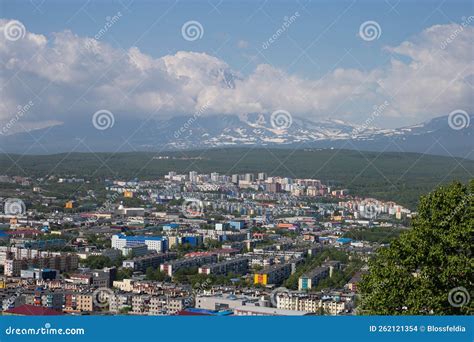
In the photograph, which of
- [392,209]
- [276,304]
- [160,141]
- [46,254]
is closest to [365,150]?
[392,209]

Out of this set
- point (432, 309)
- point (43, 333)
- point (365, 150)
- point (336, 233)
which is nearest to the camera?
point (43, 333)

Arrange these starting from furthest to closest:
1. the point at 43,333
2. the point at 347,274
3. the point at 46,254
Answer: the point at 46,254
the point at 347,274
the point at 43,333

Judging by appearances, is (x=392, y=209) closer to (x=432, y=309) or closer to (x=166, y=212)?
(x=166, y=212)

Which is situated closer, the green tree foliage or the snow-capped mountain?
the green tree foliage

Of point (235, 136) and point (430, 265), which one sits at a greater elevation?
point (235, 136)

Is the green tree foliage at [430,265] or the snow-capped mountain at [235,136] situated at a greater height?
the snow-capped mountain at [235,136]
